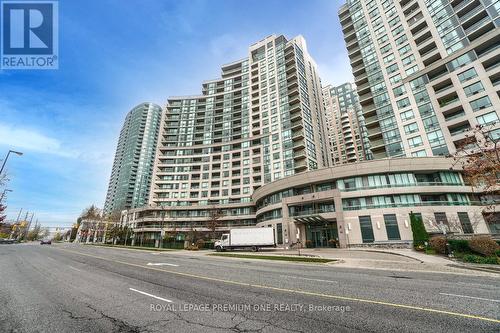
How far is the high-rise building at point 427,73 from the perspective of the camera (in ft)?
137

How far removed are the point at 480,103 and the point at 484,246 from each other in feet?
120

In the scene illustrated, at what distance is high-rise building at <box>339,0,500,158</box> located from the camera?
137 ft

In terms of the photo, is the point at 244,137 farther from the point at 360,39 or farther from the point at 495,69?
the point at 495,69

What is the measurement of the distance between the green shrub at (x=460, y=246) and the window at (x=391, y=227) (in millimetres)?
13442

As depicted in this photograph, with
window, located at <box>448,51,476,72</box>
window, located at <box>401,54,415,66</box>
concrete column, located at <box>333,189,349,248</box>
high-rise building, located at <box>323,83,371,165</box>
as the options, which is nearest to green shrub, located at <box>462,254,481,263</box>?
concrete column, located at <box>333,189,349,248</box>

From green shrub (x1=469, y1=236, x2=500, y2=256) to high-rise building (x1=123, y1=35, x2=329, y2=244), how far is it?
1605 inches

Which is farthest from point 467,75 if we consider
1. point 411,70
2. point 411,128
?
point 411,128

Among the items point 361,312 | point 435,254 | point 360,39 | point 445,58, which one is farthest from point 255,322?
point 360,39

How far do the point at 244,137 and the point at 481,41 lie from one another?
6009 cm

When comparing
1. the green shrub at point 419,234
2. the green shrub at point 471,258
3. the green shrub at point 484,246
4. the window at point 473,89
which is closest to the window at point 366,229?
the green shrub at point 419,234

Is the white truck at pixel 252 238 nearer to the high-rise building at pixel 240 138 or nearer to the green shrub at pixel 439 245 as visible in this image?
the green shrub at pixel 439 245

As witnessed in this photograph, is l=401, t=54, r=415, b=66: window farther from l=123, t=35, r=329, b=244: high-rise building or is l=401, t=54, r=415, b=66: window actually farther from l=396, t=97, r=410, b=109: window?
l=123, t=35, r=329, b=244: high-rise building

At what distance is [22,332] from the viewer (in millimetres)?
5023

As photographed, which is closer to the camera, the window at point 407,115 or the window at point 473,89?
the window at point 473,89
